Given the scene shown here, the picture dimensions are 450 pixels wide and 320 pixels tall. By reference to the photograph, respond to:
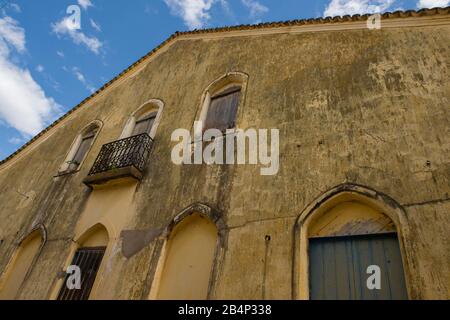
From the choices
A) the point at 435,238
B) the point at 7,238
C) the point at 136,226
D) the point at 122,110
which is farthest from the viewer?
the point at 122,110

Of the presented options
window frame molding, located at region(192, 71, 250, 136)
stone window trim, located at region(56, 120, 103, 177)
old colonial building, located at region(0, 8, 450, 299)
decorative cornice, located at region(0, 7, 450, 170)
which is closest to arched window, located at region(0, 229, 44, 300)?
old colonial building, located at region(0, 8, 450, 299)

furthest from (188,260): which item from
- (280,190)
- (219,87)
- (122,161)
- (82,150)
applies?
(82,150)

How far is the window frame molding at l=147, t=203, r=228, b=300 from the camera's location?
480 centimetres

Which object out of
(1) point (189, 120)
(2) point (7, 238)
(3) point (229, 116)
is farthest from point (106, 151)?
(2) point (7, 238)

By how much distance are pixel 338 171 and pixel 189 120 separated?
420cm

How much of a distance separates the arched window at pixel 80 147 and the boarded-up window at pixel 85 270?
149 inches

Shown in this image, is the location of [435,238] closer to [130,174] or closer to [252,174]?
[252,174]

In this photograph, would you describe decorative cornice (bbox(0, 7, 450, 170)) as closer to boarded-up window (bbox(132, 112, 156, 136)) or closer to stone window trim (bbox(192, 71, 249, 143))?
stone window trim (bbox(192, 71, 249, 143))

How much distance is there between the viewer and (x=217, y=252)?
4.96 metres

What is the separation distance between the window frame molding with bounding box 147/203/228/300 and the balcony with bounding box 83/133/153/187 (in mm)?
1861

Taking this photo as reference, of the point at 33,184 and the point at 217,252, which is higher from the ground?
the point at 33,184

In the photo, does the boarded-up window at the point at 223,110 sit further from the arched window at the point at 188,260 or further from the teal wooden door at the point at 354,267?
the teal wooden door at the point at 354,267

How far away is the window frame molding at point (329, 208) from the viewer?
12.6 feet

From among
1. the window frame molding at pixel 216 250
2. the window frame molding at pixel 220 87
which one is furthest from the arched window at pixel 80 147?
the window frame molding at pixel 216 250
